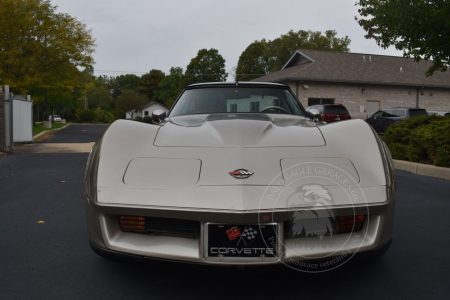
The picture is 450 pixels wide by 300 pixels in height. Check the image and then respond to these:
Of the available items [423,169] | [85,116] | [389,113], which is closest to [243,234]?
[423,169]

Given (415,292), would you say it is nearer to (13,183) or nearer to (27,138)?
(13,183)

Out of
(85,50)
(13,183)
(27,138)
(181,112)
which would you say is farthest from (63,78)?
(181,112)

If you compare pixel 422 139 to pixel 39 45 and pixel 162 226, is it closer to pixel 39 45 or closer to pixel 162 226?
pixel 162 226

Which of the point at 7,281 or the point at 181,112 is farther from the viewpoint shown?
the point at 181,112

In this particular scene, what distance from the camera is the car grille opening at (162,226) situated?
2307mm

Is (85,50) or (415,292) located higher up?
(85,50)

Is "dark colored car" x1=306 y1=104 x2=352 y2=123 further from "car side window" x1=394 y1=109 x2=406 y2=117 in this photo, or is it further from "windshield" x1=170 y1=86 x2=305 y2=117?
"windshield" x1=170 y1=86 x2=305 y2=117

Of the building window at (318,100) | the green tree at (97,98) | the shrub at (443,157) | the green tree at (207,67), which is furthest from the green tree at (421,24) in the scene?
the green tree at (97,98)

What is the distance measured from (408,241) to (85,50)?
2508cm

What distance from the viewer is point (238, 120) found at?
123 inches

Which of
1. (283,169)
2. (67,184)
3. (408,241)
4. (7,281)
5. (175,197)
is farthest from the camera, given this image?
(67,184)

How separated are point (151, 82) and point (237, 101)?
9770 centimetres

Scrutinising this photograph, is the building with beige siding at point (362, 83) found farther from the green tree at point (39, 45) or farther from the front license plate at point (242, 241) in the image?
the front license plate at point (242, 241)

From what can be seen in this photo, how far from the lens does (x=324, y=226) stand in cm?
233
